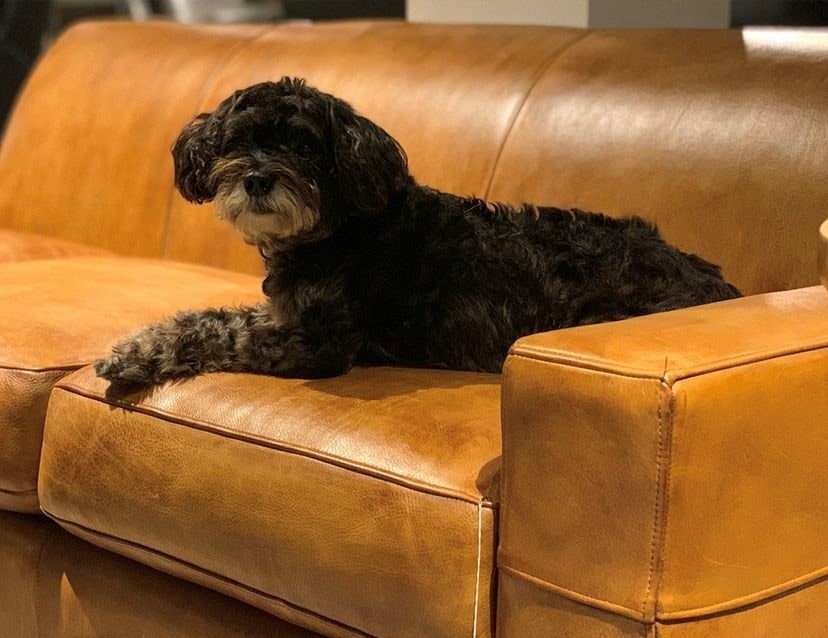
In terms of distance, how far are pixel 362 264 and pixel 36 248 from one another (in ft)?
4.43

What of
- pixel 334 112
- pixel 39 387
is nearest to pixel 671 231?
pixel 334 112

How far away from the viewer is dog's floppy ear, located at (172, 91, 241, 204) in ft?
7.23

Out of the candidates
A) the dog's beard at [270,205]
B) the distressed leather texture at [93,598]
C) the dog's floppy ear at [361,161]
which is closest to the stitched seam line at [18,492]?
the distressed leather texture at [93,598]

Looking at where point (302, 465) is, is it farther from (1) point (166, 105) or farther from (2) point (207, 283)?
(1) point (166, 105)

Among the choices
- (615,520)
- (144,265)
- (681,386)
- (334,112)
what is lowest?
(144,265)

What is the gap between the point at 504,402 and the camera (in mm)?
1589

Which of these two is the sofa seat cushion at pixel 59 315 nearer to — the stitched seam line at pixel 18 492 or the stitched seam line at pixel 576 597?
the stitched seam line at pixel 18 492

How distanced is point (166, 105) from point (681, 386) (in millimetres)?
2193

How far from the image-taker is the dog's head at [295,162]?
2117mm

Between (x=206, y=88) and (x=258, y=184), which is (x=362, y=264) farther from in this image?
(x=206, y=88)

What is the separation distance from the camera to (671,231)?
2.40 meters

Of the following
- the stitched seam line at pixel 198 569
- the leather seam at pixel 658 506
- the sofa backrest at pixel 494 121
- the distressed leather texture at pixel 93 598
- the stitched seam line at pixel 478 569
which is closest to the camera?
the leather seam at pixel 658 506

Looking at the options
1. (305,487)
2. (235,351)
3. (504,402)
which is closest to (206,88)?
(235,351)

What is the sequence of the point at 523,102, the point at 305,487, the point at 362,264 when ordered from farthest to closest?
the point at 523,102 → the point at 362,264 → the point at 305,487
